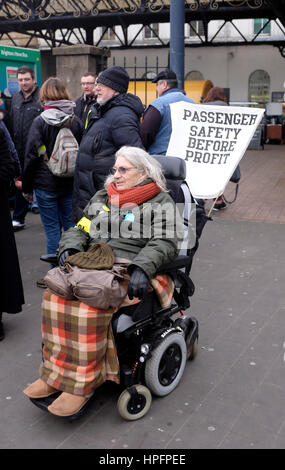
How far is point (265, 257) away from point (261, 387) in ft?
9.97

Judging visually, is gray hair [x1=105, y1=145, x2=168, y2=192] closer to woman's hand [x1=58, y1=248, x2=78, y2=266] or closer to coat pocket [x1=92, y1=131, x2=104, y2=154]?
woman's hand [x1=58, y1=248, x2=78, y2=266]

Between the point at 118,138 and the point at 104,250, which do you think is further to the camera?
the point at 118,138

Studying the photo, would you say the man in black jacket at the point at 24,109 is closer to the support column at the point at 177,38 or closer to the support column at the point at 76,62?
the support column at the point at 177,38

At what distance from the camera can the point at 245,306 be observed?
4.89 m

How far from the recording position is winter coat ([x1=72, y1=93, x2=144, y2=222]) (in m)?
4.31

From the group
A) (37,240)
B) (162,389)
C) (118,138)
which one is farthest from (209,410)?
(37,240)

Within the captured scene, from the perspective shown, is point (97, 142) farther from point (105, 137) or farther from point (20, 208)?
point (20, 208)

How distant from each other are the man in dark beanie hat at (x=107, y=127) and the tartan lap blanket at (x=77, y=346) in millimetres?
1593

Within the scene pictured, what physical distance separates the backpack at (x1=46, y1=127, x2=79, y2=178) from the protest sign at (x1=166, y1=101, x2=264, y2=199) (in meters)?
1.04

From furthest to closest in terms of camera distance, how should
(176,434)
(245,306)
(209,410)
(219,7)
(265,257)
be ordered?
1. (219,7)
2. (265,257)
3. (245,306)
4. (209,410)
5. (176,434)

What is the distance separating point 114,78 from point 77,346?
90.4 inches

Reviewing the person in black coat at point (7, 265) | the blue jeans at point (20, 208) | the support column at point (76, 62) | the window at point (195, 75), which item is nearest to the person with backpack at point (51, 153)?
the person in black coat at point (7, 265)
